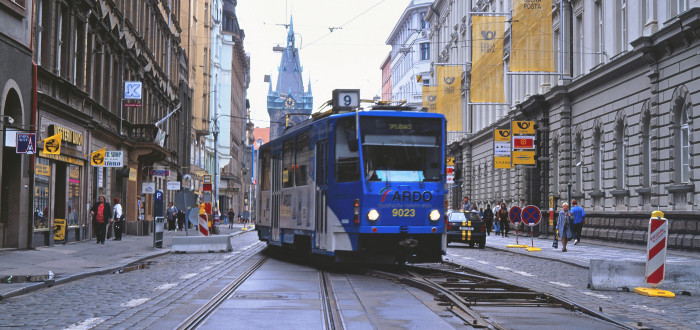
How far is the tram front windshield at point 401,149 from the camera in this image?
57.4 ft

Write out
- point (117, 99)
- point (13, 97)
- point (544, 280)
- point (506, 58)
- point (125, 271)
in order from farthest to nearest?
point (506, 58) < point (117, 99) < point (13, 97) < point (125, 271) < point (544, 280)

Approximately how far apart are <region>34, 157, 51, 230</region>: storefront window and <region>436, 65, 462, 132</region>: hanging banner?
2293 centimetres

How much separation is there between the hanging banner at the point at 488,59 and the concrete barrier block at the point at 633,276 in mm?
21453

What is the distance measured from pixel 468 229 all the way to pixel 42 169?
13.8 meters

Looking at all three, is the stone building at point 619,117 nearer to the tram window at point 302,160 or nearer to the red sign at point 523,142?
the red sign at point 523,142

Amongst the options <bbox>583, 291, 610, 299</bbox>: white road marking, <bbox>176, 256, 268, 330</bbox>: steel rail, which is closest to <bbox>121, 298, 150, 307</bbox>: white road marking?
<bbox>176, 256, 268, 330</bbox>: steel rail

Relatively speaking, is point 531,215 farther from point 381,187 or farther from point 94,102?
point 94,102

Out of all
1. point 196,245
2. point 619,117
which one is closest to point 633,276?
point 196,245

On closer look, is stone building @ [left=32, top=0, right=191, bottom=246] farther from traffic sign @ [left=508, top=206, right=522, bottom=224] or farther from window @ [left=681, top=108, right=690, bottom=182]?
window @ [left=681, top=108, right=690, bottom=182]

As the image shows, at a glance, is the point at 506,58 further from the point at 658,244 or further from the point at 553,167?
the point at 658,244

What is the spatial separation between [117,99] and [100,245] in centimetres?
995

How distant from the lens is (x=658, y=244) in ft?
46.8

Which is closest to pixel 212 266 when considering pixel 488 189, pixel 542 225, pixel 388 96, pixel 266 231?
pixel 266 231

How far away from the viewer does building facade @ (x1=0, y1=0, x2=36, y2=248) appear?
882 inches
